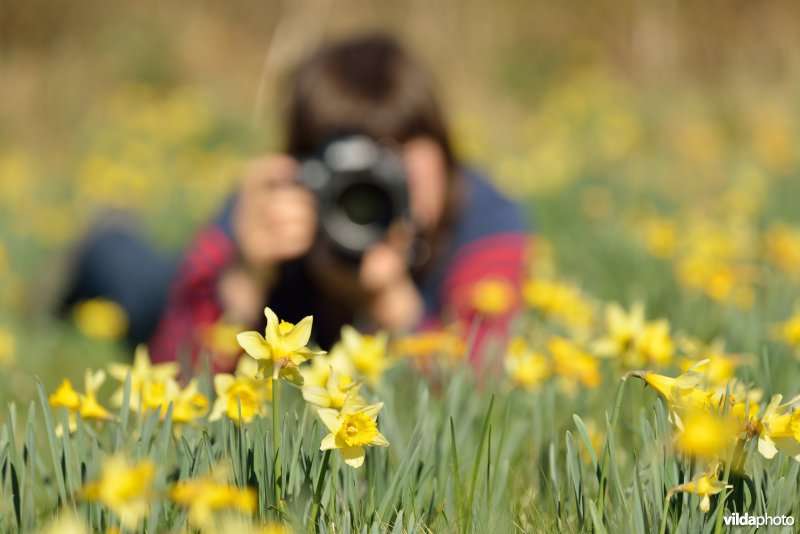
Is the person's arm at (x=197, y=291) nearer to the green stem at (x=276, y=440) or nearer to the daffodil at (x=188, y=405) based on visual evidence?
the daffodil at (x=188, y=405)

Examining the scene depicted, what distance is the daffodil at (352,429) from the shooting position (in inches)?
25.9

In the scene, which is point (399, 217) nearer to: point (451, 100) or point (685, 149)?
point (685, 149)

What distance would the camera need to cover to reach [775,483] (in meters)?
0.74

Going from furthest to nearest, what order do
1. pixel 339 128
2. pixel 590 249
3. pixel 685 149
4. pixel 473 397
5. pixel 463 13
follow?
pixel 463 13, pixel 685 149, pixel 590 249, pixel 339 128, pixel 473 397

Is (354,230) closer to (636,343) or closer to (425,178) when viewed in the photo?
(425,178)

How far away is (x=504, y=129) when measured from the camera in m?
6.06

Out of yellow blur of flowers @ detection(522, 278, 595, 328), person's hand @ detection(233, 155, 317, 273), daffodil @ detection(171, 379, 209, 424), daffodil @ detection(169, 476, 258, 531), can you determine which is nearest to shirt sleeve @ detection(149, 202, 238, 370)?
person's hand @ detection(233, 155, 317, 273)

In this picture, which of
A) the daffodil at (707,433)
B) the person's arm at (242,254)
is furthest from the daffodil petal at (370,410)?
the person's arm at (242,254)

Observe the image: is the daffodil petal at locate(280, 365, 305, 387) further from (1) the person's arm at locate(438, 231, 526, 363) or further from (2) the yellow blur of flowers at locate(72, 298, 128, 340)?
(2) the yellow blur of flowers at locate(72, 298, 128, 340)

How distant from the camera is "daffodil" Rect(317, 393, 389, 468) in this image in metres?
0.66

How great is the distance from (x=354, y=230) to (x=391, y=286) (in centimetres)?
35

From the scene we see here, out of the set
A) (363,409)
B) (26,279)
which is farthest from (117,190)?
(363,409)

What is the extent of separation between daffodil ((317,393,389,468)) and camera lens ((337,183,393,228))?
3.12ft

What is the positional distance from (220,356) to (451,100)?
5.14 metres
